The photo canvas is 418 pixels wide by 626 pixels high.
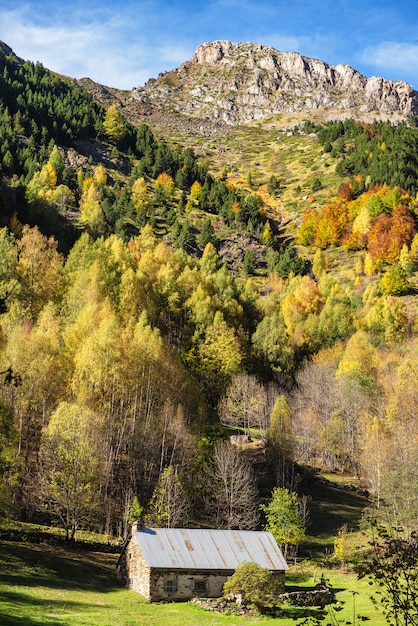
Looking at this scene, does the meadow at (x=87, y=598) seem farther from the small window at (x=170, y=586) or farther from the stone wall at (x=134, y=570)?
the small window at (x=170, y=586)

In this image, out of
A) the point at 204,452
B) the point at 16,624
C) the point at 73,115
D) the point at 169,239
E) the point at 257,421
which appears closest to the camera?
the point at 16,624

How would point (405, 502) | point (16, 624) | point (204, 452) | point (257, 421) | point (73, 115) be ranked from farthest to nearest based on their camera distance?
point (73, 115)
point (257, 421)
point (204, 452)
point (405, 502)
point (16, 624)

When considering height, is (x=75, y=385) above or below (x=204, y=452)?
above

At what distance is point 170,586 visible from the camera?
34.9 m

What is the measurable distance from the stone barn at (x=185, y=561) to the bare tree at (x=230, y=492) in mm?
11256

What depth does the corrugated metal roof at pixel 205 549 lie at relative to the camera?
35.5m

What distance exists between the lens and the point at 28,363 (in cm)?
5044

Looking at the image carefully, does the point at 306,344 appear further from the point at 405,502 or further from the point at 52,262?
the point at 405,502

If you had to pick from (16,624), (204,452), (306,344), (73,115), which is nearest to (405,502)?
(204,452)

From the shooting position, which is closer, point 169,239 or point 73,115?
point 169,239

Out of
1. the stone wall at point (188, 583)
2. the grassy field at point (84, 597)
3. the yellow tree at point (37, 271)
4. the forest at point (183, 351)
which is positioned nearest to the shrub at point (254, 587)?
the grassy field at point (84, 597)

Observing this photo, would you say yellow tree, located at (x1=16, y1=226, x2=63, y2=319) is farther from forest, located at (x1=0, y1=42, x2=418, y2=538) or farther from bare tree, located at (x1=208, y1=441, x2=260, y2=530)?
bare tree, located at (x1=208, y1=441, x2=260, y2=530)

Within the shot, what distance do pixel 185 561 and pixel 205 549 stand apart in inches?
87.5

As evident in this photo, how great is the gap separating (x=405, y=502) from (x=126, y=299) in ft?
148
